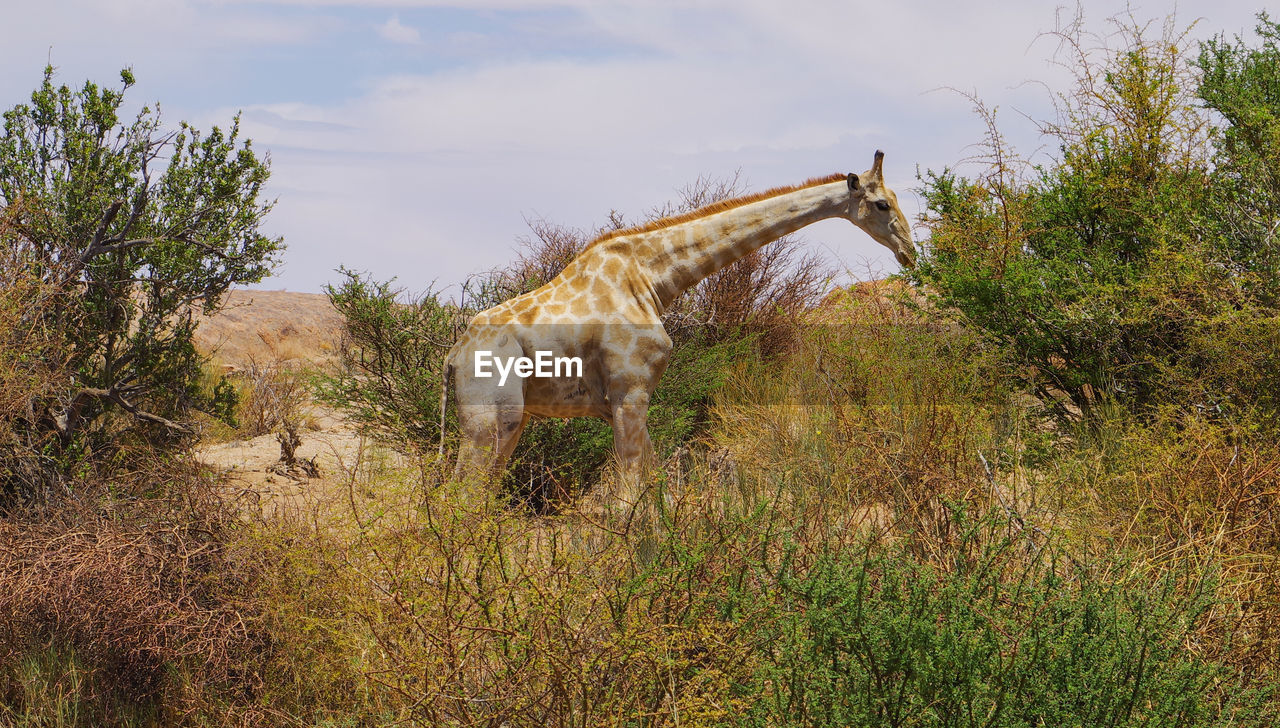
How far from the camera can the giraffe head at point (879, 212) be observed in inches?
263

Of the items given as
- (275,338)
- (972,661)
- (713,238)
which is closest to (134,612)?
(972,661)

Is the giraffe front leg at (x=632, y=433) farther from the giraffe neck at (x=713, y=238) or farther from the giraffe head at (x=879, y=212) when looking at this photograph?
the giraffe head at (x=879, y=212)

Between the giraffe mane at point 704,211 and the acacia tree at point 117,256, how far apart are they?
3.42 meters

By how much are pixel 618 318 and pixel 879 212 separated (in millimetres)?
2049

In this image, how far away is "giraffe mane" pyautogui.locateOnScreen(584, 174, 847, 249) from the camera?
20.9 ft

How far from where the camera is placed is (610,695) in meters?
3.00

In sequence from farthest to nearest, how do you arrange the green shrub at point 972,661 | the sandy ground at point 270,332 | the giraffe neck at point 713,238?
the sandy ground at point 270,332, the giraffe neck at point 713,238, the green shrub at point 972,661

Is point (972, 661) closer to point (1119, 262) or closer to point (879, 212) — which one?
point (879, 212)

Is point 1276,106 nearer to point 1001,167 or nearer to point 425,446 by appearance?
point 1001,167

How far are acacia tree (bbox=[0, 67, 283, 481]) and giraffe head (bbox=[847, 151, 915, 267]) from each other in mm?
4961

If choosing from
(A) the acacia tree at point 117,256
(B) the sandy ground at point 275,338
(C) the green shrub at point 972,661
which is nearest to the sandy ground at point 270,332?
(B) the sandy ground at point 275,338

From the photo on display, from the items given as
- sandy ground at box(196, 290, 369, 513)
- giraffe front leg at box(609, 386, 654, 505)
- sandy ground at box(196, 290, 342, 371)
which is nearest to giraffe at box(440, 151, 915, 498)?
giraffe front leg at box(609, 386, 654, 505)

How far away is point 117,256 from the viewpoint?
7.85m

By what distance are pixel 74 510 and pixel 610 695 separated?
376 centimetres
